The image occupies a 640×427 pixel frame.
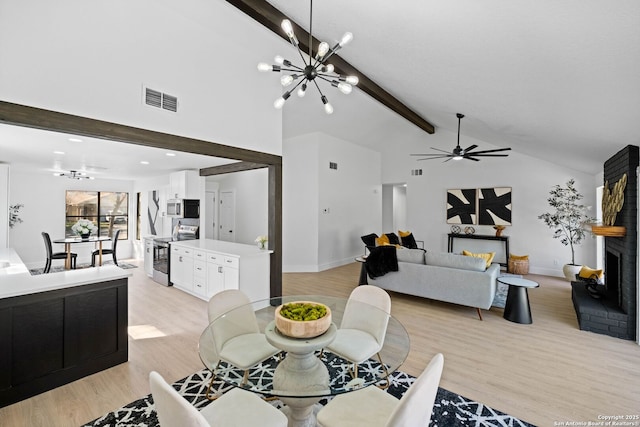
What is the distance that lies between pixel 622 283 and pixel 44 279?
6.31 metres

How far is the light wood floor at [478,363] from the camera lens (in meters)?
2.20

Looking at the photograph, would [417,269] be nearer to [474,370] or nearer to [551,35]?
[474,370]

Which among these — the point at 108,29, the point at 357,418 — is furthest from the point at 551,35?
the point at 108,29

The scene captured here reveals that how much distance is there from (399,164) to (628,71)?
6.73 m

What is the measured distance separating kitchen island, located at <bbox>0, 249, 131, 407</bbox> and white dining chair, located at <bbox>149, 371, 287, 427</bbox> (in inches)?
74.2

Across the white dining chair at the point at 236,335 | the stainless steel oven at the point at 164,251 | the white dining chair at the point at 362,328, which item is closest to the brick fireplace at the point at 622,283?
the white dining chair at the point at 362,328

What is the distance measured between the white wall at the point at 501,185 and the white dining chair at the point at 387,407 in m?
6.76

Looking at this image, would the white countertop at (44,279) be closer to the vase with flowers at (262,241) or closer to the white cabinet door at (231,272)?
the white cabinet door at (231,272)

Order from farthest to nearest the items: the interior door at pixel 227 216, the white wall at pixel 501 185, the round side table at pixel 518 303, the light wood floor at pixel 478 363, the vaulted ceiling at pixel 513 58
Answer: the interior door at pixel 227 216 → the white wall at pixel 501 185 → the round side table at pixel 518 303 → the light wood floor at pixel 478 363 → the vaulted ceiling at pixel 513 58

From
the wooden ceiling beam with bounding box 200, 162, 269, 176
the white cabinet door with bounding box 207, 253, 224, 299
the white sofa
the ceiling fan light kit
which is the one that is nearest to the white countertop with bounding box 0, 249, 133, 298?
the white cabinet door with bounding box 207, 253, 224, 299

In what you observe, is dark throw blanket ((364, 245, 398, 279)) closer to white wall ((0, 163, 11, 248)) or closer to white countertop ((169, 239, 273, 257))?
white countertop ((169, 239, 273, 257))

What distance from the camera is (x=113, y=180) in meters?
8.20

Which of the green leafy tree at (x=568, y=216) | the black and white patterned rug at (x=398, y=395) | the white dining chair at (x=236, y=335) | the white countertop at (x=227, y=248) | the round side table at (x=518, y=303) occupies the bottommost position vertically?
the black and white patterned rug at (x=398, y=395)

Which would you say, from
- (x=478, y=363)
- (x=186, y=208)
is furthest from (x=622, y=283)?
(x=186, y=208)
